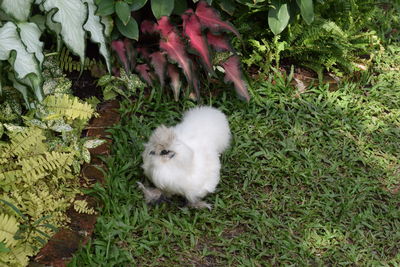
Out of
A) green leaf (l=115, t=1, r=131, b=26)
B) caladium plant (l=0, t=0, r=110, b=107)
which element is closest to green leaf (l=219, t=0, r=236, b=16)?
green leaf (l=115, t=1, r=131, b=26)

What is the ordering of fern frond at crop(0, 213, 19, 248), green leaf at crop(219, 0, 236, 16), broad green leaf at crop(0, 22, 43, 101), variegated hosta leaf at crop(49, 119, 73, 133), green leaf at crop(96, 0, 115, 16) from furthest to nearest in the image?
green leaf at crop(219, 0, 236, 16) → green leaf at crop(96, 0, 115, 16) → variegated hosta leaf at crop(49, 119, 73, 133) → broad green leaf at crop(0, 22, 43, 101) → fern frond at crop(0, 213, 19, 248)

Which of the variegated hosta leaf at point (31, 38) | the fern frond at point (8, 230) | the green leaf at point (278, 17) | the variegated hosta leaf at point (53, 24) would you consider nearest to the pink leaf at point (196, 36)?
the green leaf at point (278, 17)

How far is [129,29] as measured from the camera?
156 inches

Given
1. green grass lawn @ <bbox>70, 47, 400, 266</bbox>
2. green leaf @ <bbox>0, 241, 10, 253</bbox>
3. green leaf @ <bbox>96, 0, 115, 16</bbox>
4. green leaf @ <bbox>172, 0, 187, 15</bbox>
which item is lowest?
green grass lawn @ <bbox>70, 47, 400, 266</bbox>

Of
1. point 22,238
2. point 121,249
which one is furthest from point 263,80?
point 22,238

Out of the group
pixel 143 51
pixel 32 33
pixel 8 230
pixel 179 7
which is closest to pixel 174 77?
pixel 143 51

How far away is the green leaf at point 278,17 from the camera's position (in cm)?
443

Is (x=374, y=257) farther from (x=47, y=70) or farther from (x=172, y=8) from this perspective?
(x=47, y=70)

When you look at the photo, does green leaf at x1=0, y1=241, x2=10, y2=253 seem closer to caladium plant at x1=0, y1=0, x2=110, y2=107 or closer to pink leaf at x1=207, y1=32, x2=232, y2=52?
caladium plant at x1=0, y1=0, x2=110, y2=107

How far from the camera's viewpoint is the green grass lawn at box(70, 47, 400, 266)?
3.34 metres

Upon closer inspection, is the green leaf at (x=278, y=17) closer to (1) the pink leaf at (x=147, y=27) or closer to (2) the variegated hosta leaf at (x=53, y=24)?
(1) the pink leaf at (x=147, y=27)

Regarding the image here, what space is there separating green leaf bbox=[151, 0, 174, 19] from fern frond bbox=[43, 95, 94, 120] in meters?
0.92

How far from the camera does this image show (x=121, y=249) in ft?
10.5

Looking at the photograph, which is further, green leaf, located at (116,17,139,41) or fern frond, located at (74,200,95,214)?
green leaf, located at (116,17,139,41)
